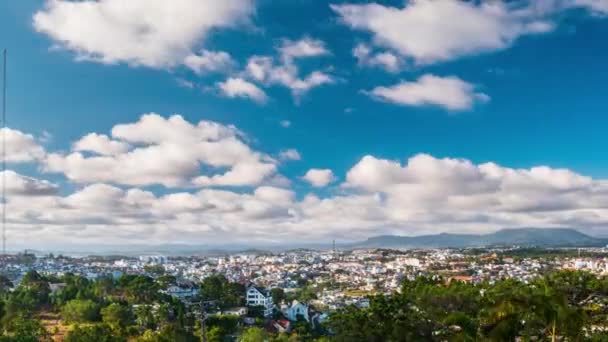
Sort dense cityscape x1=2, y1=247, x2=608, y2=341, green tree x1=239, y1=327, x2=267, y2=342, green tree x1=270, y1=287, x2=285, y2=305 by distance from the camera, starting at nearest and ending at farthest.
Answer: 1. dense cityscape x1=2, y1=247, x2=608, y2=341
2. green tree x1=239, y1=327, x2=267, y2=342
3. green tree x1=270, y1=287, x2=285, y2=305

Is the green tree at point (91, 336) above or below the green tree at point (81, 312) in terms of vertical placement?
above

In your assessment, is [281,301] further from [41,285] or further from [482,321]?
[482,321]

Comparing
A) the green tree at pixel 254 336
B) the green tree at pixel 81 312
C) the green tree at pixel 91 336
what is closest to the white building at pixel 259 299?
the green tree at pixel 81 312

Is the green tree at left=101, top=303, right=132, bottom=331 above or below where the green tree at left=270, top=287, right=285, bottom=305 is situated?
above

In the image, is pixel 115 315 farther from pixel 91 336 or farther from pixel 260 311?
pixel 260 311

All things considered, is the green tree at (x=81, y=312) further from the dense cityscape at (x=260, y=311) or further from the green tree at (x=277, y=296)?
the green tree at (x=277, y=296)

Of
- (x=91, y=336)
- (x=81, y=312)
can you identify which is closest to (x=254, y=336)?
(x=91, y=336)

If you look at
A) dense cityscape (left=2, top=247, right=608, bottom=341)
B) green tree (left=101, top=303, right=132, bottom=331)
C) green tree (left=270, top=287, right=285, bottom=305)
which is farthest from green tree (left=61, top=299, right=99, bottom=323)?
green tree (left=270, top=287, right=285, bottom=305)

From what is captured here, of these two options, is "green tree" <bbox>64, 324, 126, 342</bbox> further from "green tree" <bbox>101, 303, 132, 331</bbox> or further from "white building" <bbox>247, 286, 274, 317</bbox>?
"white building" <bbox>247, 286, 274, 317</bbox>

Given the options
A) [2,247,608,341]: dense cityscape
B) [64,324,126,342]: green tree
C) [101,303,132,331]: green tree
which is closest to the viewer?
[2,247,608,341]: dense cityscape
